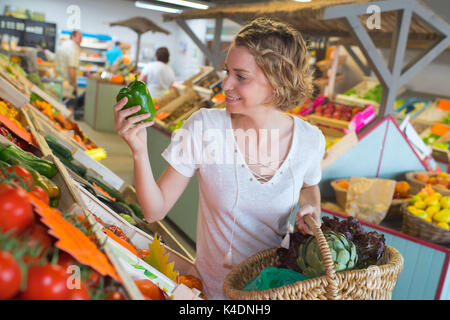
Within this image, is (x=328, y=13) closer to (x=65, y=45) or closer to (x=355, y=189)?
(x=355, y=189)

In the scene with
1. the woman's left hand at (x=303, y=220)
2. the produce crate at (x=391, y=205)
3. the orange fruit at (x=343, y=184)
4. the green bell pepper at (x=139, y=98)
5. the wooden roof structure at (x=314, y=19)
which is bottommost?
the produce crate at (x=391, y=205)

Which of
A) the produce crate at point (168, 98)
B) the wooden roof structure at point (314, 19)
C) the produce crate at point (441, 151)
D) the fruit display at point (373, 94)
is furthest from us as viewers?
the produce crate at point (168, 98)

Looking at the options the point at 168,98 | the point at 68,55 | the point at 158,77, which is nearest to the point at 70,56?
the point at 68,55

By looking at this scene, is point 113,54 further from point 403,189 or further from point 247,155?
point 247,155

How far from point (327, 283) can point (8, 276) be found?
28.5 inches

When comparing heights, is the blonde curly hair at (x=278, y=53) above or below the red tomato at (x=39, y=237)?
above

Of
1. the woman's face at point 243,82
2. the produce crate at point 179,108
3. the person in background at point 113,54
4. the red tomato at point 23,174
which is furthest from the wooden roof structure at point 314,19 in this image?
the person in background at point 113,54

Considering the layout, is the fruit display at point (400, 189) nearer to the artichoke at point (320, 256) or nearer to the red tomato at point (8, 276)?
the artichoke at point (320, 256)

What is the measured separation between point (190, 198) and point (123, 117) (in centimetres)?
301

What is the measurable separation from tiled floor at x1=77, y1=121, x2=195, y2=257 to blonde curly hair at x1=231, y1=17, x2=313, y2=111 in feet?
8.76

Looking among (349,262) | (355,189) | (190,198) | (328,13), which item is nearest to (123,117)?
(349,262)

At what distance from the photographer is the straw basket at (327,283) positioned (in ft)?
3.18

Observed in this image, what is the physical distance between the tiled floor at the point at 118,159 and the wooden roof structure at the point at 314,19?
2297 mm

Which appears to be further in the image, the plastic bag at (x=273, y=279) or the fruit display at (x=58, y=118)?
the fruit display at (x=58, y=118)
